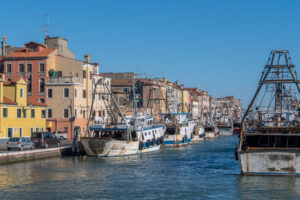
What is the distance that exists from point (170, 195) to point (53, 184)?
895 centimetres

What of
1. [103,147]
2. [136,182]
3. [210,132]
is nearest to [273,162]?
[136,182]

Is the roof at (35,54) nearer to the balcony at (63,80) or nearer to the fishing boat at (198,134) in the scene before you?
the balcony at (63,80)

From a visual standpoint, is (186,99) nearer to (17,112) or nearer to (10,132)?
(17,112)

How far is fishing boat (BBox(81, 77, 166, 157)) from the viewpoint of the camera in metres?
57.5

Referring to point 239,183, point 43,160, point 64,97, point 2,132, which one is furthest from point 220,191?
point 64,97

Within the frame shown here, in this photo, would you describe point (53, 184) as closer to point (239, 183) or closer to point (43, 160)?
point (239, 183)

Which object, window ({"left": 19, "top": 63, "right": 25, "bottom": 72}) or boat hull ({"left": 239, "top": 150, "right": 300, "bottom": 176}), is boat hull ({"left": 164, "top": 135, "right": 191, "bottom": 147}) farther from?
boat hull ({"left": 239, "top": 150, "right": 300, "bottom": 176})

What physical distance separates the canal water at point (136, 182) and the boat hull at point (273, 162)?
53cm

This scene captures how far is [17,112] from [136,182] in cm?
3324

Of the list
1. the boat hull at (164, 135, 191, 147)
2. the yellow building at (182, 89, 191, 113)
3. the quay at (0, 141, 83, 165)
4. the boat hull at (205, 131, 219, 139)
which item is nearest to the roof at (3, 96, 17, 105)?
the quay at (0, 141, 83, 165)

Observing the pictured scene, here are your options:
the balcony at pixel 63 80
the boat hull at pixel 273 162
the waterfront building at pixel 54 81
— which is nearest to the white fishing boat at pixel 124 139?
the waterfront building at pixel 54 81

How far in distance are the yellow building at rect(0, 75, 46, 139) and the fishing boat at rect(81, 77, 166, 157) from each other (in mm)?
9729

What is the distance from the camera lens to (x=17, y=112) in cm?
6594

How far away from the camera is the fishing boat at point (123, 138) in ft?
189
